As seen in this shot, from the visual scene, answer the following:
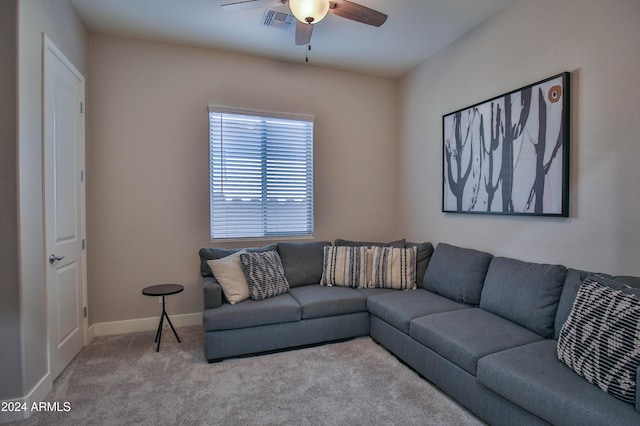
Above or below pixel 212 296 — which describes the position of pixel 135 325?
below

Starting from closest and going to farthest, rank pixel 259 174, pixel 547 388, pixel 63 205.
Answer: pixel 547 388 → pixel 63 205 → pixel 259 174

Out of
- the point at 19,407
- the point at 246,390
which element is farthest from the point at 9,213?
the point at 246,390

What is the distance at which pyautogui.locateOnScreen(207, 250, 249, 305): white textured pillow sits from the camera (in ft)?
9.68

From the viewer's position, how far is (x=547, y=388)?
5.23ft

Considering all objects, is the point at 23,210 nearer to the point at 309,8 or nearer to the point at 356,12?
the point at 309,8

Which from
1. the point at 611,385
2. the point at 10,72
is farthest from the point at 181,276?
the point at 611,385

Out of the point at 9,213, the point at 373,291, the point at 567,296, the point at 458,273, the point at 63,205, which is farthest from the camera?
the point at 373,291

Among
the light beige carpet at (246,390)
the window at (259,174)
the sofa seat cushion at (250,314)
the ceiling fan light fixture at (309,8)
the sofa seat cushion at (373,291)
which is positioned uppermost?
the ceiling fan light fixture at (309,8)

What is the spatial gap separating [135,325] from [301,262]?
1765 millimetres

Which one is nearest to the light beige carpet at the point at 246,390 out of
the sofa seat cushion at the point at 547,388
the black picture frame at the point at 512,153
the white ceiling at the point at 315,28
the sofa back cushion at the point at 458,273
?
the sofa seat cushion at the point at 547,388

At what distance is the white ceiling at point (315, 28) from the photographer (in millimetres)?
2803

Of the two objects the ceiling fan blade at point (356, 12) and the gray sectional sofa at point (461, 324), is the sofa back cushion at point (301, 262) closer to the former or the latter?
the gray sectional sofa at point (461, 324)

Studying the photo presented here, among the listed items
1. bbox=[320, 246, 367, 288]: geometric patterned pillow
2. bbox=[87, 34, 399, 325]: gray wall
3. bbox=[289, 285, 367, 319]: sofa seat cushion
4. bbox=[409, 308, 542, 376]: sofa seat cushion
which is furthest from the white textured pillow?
bbox=[409, 308, 542, 376]: sofa seat cushion

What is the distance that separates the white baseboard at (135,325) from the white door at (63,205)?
23cm
